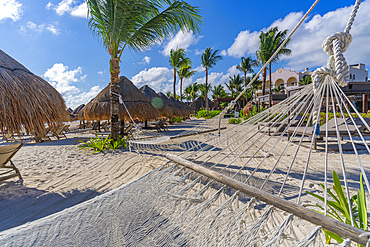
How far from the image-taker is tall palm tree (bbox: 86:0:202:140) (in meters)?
3.47

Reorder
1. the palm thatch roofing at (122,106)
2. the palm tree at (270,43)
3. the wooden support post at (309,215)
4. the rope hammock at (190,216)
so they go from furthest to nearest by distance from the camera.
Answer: the palm tree at (270,43) < the palm thatch roofing at (122,106) < the rope hammock at (190,216) < the wooden support post at (309,215)

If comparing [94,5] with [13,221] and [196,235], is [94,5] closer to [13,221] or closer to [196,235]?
[13,221]

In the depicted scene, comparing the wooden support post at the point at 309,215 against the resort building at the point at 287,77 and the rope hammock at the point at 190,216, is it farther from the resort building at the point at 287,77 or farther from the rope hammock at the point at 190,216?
the resort building at the point at 287,77

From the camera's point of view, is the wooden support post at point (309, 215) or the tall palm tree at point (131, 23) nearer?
the wooden support post at point (309, 215)

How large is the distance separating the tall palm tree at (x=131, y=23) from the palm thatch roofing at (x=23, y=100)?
1.58 m

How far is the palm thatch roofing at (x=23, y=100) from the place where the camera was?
6.43ft

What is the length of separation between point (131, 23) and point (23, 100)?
2591mm

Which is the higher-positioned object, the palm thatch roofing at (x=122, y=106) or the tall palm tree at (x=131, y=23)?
the tall palm tree at (x=131, y=23)

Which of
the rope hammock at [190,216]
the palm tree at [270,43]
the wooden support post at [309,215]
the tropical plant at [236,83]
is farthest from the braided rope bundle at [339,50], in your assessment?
the tropical plant at [236,83]

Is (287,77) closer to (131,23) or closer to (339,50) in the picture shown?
(131,23)

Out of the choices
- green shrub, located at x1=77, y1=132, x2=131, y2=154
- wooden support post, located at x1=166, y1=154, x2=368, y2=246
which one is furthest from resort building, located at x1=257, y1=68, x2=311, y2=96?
wooden support post, located at x1=166, y1=154, x2=368, y2=246

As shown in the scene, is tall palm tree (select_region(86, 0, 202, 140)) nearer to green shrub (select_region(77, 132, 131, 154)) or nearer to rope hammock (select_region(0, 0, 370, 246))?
green shrub (select_region(77, 132, 131, 154))

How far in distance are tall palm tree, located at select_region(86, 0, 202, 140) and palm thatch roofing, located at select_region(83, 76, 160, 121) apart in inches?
77.3

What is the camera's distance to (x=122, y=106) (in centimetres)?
580
